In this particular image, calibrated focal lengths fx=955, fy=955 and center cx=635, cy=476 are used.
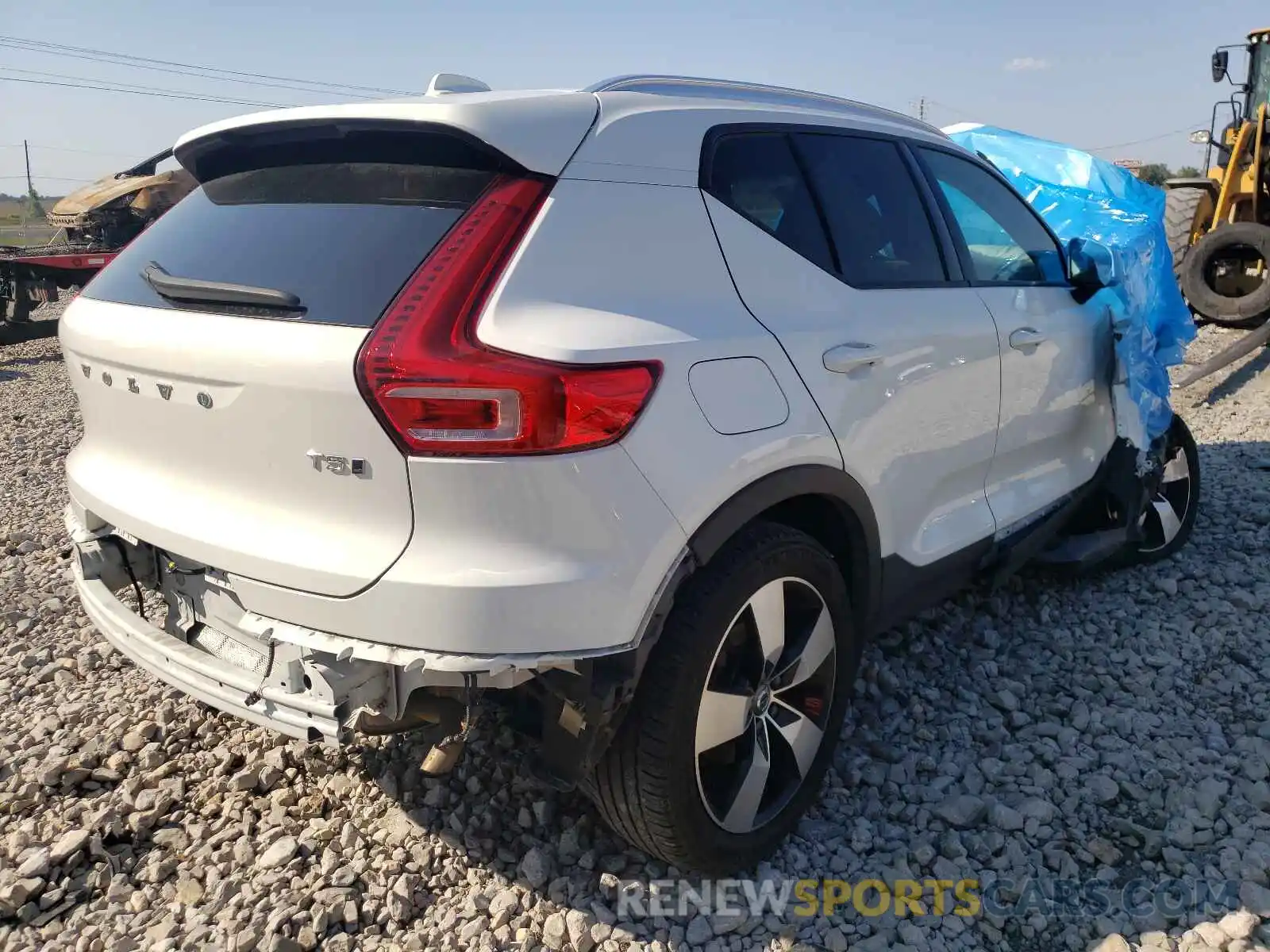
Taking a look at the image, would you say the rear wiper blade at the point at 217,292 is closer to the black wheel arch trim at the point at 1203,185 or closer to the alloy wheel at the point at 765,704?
the alloy wheel at the point at 765,704

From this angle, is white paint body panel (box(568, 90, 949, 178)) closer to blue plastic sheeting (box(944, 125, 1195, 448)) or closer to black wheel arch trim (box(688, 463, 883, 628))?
black wheel arch trim (box(688, 463, 883, 628))

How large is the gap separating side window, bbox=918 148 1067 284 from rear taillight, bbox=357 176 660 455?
196 cm

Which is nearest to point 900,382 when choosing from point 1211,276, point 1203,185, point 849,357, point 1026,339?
point 849,357

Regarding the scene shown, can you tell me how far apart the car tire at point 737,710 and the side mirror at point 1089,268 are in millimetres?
2004

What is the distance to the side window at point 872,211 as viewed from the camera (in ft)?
8.93

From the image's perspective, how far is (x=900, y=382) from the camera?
106 inches

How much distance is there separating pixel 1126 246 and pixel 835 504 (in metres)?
2.80

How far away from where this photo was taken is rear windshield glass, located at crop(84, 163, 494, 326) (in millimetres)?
1943

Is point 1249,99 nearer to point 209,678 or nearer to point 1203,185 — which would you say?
point 1203,185

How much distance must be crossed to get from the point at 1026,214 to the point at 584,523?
2.78 metres

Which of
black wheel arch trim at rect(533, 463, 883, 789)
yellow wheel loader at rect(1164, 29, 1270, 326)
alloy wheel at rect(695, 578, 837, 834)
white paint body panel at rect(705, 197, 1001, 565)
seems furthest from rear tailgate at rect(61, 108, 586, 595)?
yellow wheel loader at rect(1164, 29, 1270, 326)

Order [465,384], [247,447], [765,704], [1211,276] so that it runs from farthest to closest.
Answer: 1. [1211,276]
2. [765,704]
3. [247,447]
4. [465,384]

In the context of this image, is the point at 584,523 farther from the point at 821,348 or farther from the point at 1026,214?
the point at 1026,214

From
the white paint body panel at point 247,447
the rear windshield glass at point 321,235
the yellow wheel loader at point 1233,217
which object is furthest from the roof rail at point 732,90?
the yellow wheel loader at point 1233,217
